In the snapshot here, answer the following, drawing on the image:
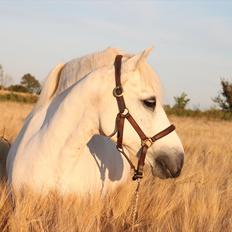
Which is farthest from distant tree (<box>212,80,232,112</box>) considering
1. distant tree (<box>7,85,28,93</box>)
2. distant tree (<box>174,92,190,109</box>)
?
distant tree (<box>7,85,28,93</box>)

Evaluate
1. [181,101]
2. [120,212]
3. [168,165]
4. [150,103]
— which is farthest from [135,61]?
[181,101]

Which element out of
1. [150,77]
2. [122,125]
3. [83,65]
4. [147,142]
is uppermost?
[83,65]

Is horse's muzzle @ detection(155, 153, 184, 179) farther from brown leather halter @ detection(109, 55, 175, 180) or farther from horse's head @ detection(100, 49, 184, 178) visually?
brown leather halter @ detection(109, 55, 175, 180)

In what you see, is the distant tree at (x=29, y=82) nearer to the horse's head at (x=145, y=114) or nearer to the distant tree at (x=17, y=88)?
the distant tree at (x=17, y=88)

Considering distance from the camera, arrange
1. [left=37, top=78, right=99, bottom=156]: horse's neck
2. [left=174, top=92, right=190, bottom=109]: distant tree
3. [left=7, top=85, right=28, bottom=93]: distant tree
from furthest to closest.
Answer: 1. [left=7, top=85, right=28, bottom=93]: distant tree
2. [left=174, top=92, right=190, bottom=109]: distant tree
3. [left=37, top=78, right=99, bottom=156]: horse's neck

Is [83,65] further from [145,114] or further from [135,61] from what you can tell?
[145,114]

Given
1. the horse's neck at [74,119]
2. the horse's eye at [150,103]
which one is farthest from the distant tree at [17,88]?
the horse's eye at [150,103]

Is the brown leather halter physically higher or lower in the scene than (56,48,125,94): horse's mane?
lower

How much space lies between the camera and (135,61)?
11.9 ft

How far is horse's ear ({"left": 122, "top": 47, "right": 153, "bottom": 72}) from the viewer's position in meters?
3.61

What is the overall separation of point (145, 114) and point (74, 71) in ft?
2.72

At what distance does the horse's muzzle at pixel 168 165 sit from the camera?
360 cm

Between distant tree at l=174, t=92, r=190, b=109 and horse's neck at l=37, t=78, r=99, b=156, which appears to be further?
distant tree at l=174, t=92, r=190, b=109

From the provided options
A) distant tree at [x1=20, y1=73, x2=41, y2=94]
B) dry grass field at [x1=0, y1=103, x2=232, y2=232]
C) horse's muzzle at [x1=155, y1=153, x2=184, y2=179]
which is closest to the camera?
dry grass field at [x1=0, y1=103, x2=232, y2=232]
